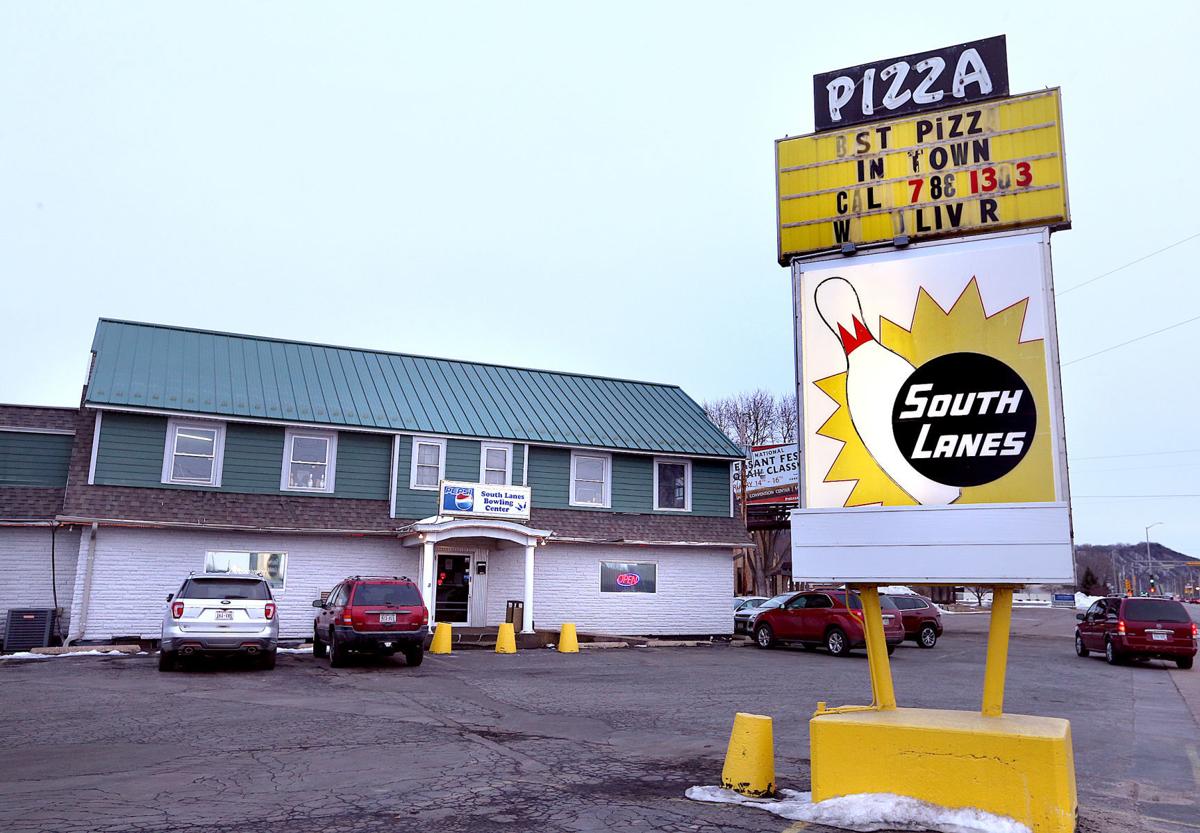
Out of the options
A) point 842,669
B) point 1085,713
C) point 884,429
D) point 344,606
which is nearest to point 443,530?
point 344,606

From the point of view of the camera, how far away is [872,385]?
7.63 metres

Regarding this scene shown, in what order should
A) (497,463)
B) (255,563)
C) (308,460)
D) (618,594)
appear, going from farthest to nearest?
(618,594), (497,463), (308,460), (255,563)

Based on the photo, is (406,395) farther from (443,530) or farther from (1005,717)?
(1005,717)

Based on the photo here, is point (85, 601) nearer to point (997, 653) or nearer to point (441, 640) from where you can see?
point (441, 640)

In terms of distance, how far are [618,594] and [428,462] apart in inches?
261

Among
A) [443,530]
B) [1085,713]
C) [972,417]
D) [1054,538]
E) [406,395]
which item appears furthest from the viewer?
[406,395]

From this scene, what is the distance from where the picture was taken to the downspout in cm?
2041

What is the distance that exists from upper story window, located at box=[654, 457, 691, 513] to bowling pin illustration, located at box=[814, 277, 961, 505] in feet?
64.4

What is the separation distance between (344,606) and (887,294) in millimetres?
13195

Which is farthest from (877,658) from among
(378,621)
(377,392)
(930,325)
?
(377,392)

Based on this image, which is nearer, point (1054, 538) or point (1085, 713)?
point (1054, 538)

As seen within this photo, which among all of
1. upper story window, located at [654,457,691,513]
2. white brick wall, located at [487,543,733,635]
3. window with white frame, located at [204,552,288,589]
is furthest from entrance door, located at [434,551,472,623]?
upper story window, located at [654,457,691,513]

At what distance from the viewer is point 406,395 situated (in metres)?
26.0

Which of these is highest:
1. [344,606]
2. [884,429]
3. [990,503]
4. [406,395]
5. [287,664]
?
[406,395]
